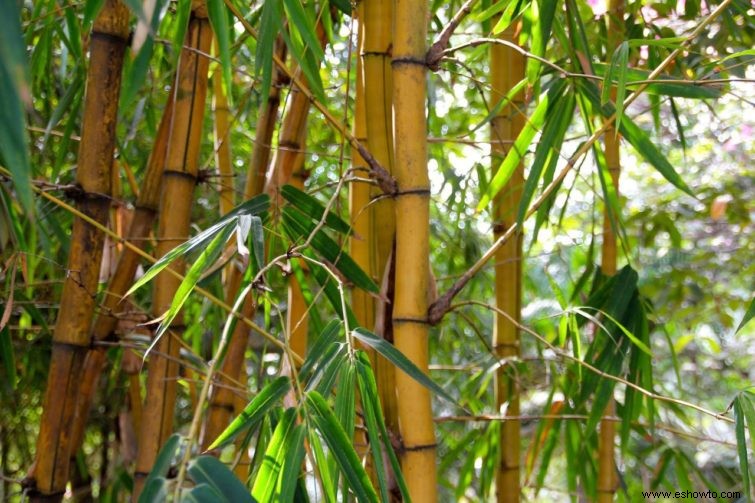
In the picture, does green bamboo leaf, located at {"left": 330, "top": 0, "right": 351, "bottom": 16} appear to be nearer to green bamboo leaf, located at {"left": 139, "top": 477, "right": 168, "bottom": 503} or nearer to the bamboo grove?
the bamboo grove

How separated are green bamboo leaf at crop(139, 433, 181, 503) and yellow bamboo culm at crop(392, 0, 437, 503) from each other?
11.3 inches

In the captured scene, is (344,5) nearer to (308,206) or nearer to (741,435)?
(308,206)

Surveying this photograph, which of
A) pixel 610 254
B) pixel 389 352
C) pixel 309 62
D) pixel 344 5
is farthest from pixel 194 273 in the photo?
pixel 610 254

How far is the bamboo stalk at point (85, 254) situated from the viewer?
895mm

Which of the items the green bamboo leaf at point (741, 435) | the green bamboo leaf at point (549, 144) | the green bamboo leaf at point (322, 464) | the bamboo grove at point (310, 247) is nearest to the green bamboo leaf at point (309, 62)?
the bamboo grove at point (310, 247)

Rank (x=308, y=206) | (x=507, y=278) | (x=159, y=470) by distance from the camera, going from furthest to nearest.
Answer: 1. (x=507, y=278)
2. (x=308, y=206)
3. (x=159, y=470)

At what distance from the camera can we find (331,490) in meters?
0.57

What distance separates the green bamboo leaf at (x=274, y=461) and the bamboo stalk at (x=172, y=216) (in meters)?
0.39

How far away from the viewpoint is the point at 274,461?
56 cm

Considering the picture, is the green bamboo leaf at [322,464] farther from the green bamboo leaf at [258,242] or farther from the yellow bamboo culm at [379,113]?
the yellow bamboo culm at [379,113]

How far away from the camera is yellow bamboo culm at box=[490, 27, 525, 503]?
113 centimetres

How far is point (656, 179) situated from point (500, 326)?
173cm

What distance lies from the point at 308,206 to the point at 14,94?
0.46m

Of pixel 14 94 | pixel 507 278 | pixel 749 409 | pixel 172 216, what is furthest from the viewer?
pixel 507 278
